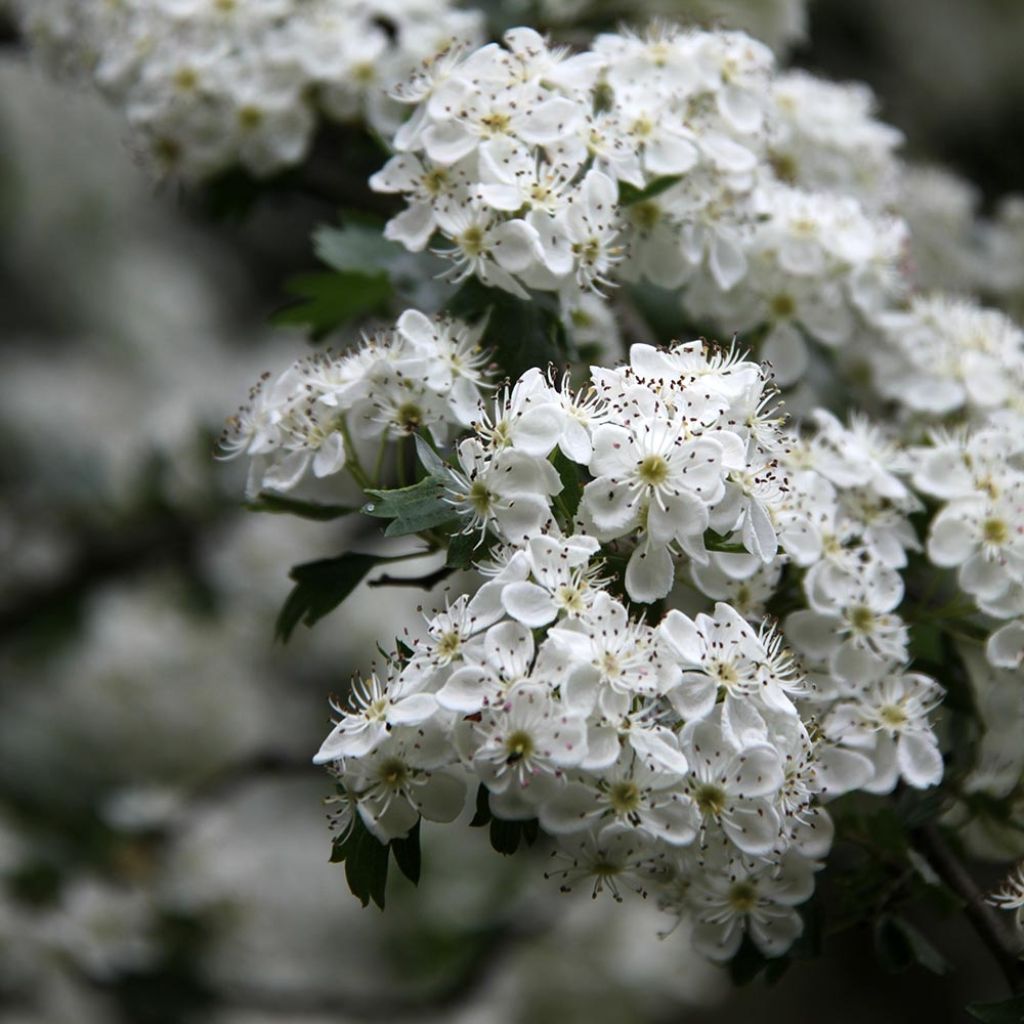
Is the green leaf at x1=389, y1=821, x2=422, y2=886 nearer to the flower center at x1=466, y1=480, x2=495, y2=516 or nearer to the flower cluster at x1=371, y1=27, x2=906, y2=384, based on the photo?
the flower center at x1=466, y1=480, x2=495, y2=516

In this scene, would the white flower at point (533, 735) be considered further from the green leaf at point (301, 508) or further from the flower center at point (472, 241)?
the flower center at point (472, 241)

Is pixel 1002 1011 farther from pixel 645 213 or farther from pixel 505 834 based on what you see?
pixel 645 213

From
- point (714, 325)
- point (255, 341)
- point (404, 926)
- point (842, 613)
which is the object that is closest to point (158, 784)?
point (404, 926)

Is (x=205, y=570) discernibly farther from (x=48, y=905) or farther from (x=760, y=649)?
(x=760, y=649)

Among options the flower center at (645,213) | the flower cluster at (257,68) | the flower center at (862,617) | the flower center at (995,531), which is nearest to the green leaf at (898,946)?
the flower center at (862,617)

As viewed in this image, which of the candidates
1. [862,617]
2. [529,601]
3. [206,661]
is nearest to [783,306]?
[862,617]

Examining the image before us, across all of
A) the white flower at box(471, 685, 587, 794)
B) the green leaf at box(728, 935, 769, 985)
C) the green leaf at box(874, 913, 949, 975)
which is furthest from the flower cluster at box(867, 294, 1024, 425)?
the white flower at box(471, 685, 587, 794)
